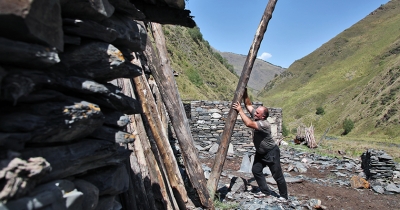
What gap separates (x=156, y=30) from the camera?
5.70 m

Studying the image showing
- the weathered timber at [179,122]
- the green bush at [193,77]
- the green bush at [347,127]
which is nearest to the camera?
the weathered timber at [179,122]

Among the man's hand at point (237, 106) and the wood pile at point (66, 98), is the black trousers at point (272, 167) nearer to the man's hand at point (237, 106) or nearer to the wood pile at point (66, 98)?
the man's hand at point (237, 106)

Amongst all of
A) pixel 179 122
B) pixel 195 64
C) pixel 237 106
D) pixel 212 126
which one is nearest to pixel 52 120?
pixel 179 122

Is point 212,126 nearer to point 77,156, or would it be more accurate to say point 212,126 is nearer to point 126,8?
point 126,8

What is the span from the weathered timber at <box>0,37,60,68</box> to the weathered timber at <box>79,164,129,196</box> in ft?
3.31

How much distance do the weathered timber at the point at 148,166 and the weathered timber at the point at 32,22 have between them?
7.84 ft

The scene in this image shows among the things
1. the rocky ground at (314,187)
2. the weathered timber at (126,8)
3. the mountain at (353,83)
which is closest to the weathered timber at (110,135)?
the weathered timber at (126,8)

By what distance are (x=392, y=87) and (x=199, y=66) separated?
23.8 m

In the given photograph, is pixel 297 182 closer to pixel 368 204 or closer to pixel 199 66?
pixel 368 204

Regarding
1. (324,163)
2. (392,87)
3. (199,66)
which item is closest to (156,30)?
(324,163)

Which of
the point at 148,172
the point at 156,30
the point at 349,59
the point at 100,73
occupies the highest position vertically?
the point at 349,59

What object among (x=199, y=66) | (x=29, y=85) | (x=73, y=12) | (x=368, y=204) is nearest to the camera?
(x=29, y=85)

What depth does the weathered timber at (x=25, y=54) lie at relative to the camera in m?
1.80

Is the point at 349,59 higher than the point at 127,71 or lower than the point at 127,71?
higher
